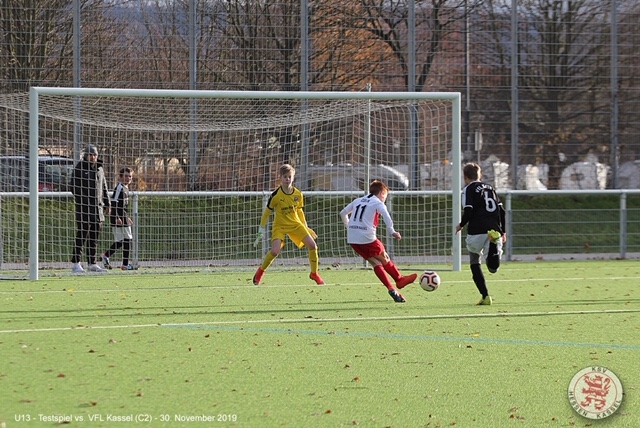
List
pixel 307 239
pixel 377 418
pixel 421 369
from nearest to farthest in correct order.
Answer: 1. pixel 377 418
2. pixel 421 369
3. pixel 307 239

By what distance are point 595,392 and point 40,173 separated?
11959 mm

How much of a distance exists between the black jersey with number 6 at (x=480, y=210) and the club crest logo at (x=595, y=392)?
4414 millimetres

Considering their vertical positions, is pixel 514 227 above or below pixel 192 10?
below

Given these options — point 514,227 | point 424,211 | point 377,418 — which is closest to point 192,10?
point 424,211

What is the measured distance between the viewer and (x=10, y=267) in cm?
1592

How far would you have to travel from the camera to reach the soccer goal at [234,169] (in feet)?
54.6

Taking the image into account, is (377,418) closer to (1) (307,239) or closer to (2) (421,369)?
(2) (421,369)

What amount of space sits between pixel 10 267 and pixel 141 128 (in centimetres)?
300

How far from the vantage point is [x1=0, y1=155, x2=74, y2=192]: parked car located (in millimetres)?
16453

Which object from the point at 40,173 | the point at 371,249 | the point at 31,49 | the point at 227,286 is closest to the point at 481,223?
the point at 371,249

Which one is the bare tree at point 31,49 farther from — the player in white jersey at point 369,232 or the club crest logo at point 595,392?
the club crest logo at point 595,392

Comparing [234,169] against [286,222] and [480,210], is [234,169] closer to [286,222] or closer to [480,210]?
[286,222]

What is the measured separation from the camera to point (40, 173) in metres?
16.4

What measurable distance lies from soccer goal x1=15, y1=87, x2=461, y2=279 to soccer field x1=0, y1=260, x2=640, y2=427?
3.78 m
